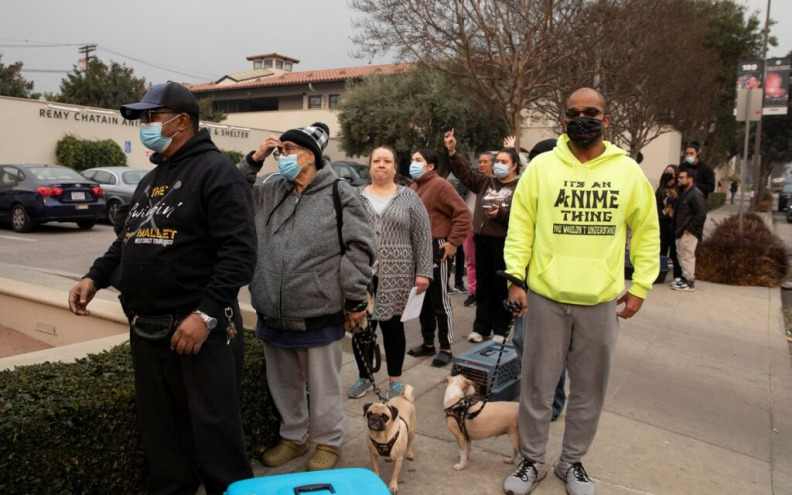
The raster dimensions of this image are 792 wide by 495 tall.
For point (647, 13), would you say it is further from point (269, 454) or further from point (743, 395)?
point (269, 454)

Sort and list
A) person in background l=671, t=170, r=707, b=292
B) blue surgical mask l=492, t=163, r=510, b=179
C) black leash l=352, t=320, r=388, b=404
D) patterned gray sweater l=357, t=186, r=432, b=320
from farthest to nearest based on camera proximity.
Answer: person in background l=671, t=170, r=707, b=292, blue surgical mask l=492, t=163, r=510, b=179, patterned gray sweater l=357, t=186, r=432, b=320, black leash l=352, t=320, r=388, b=404

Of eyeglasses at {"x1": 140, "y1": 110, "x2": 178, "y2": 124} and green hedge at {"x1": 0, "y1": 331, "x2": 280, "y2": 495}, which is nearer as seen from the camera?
green hedge at {"x1": 0, "y1": 331, "x2": 280, "y2": 495}

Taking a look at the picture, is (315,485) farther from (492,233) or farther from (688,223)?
(688,223)

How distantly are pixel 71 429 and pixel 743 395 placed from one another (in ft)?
16.6

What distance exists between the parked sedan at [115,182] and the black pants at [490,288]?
1198 cm

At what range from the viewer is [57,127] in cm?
2333

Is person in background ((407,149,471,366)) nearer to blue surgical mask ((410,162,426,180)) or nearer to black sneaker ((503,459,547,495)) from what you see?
blue surgical mask ((410,162,426,180))

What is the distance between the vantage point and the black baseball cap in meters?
2.74

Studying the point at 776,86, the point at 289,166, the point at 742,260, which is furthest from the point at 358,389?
the point at 776,86

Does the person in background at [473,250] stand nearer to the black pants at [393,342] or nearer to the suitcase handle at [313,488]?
the black pants at [393,342]

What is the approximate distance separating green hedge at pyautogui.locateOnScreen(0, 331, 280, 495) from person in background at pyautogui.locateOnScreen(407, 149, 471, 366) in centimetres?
283

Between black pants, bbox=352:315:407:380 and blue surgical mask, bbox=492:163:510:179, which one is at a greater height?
blue surgical mask, bbox=492:163:510:179

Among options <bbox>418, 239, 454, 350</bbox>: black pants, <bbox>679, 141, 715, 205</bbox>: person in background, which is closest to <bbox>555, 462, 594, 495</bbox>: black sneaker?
<bbox>418, 239, 454, 350</bbox>: black pants

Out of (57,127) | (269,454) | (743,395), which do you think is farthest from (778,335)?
(57,127)
